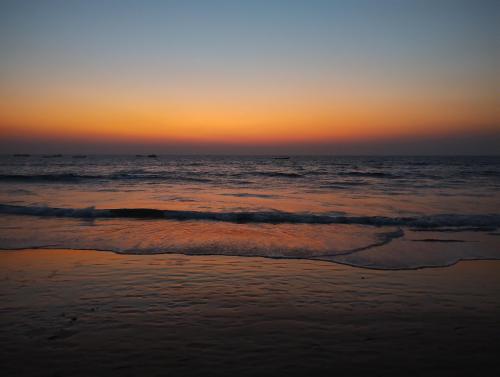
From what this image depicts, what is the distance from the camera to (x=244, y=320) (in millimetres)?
4426

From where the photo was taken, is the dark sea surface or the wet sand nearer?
the wet sand

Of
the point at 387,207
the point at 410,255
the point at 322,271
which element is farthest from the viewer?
the point at 387,207

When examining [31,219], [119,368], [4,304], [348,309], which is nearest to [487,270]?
[348,309]

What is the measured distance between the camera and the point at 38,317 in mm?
4492

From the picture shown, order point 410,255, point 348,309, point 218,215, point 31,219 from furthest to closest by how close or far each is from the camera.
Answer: point 218,215
point 31,219
point 410,255
point 348,309

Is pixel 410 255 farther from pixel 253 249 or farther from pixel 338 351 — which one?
pixel 338 351

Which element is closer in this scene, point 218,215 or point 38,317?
point 38,317

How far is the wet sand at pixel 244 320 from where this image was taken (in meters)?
3.39

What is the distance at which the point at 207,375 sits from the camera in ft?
10.5

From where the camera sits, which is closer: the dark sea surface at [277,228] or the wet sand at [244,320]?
the wet sand at [244,320]

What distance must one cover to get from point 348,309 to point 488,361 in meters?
1.66

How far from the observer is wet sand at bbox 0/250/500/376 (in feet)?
11.1

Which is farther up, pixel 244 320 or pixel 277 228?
pixel 244 320

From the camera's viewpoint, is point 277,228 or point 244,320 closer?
point 244,320
